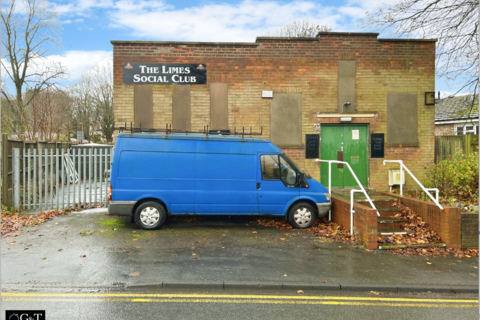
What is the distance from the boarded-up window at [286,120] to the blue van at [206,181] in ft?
10.8

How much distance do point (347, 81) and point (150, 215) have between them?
8186mm

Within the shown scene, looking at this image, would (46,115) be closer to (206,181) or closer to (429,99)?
(206,181)

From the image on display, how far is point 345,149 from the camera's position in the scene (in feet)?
39.8

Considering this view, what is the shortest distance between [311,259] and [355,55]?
333 inches

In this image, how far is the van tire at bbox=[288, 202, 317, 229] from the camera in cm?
859

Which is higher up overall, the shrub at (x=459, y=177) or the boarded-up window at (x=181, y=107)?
the boarded-up window at (x=181, y=107)

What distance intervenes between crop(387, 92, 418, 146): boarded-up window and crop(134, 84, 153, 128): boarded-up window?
8.42 metres

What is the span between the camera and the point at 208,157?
852cm

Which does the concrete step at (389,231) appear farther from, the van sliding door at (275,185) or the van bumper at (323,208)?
the van sliding door at (275,185)

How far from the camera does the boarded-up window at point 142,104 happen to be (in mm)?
11719

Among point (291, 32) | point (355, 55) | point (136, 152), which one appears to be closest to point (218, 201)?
point (136, 152)

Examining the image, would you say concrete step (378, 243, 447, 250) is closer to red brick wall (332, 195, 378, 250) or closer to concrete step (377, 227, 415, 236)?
red brick wall (332, 195, 378, 250)

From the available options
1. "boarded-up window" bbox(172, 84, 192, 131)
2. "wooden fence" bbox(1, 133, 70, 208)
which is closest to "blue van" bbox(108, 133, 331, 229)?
"boarded-up window" bbox(172, 84, 192, 131)

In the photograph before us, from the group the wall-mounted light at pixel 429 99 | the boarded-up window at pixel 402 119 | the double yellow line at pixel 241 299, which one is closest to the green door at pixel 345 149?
the boarded-up window at pixel 402 119
